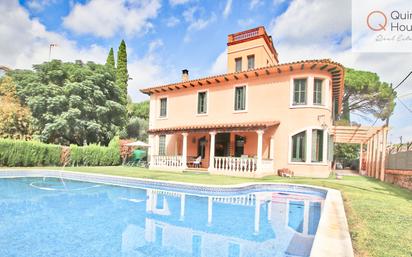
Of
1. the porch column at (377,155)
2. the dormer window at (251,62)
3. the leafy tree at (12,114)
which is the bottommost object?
the porch column at (377,155)

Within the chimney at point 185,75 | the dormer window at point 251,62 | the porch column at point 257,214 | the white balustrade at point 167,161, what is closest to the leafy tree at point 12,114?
the white balustrade at point 167,161

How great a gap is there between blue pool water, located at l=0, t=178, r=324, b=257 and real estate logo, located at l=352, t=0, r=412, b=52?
10.9m

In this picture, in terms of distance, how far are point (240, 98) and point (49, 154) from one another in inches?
574

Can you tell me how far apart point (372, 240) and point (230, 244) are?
8.32 ft

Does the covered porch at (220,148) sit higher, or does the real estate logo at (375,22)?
the real estate logo at (375,22)

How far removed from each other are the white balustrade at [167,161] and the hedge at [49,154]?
5.18m

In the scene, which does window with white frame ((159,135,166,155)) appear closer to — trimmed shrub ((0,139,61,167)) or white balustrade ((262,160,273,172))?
trimmed shrub ((0,139,61,167))

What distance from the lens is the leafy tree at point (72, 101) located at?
26.4 meters

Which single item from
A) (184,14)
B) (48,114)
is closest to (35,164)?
(48,114)

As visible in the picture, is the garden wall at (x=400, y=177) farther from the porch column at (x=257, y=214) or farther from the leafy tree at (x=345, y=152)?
the leafy tree at (x=345, y=152)

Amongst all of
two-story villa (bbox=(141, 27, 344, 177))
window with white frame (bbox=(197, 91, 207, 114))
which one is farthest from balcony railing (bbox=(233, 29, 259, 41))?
window with white frame (bbox=(197, 91, 207, 114))

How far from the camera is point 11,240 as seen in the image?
5.43 meters

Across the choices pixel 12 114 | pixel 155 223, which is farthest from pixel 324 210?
pixel 12 114

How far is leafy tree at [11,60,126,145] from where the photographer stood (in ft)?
86.7
